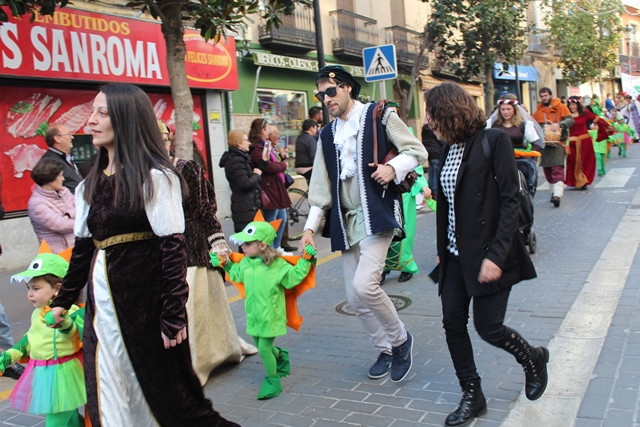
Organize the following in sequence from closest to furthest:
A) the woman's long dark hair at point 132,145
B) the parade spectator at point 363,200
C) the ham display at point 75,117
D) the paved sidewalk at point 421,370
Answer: the woman's long dark hair at point 132,145
the paved sidewalk at point 421,370
the parade spectator at point 363,200
the ham display at point 75,117

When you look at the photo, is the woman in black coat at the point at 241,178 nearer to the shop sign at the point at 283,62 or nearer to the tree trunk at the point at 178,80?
the tree trunk at the point at 178,80

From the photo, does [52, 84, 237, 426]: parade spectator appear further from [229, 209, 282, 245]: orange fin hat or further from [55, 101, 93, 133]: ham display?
[55, 101, 93, 133]: ham display

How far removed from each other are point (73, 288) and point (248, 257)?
4.82 feet

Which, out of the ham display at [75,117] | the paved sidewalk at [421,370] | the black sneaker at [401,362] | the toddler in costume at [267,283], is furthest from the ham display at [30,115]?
the black sneaker at [401,362]

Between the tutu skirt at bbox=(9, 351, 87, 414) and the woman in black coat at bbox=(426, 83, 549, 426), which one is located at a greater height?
the woman in black coat at bbox=(426, 83, 549, 426)

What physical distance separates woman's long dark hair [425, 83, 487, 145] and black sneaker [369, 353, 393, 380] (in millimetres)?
1566

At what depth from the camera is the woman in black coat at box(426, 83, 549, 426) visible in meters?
3.23

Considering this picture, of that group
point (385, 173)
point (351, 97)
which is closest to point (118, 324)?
point (385, 173)

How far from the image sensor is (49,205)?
530 cm

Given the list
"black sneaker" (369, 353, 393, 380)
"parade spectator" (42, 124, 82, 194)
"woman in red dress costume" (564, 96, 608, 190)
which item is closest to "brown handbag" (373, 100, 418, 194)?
"black sneaker" (369, 353, 393, 380)

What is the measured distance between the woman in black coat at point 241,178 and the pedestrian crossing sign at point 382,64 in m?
3.47

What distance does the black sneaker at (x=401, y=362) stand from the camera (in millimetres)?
4000

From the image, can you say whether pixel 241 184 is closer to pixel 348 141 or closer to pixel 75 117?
pixel 348 141

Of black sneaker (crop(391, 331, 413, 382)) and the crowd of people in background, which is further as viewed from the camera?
black sneaker (crop(391, 331, 413, 382))
